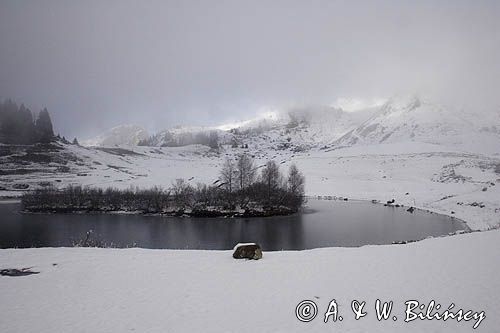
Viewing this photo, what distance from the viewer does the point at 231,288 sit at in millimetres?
10719

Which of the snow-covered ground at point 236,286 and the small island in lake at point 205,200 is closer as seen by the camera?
the snow-covered ground at point 236,286

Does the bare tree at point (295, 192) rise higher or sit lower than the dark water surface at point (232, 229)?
higher

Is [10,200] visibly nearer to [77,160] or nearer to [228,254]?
[77,160]

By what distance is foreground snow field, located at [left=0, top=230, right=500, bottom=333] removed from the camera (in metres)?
8.32

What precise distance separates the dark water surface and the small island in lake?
4713mm

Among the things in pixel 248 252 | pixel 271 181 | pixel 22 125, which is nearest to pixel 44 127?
pixel 22 125

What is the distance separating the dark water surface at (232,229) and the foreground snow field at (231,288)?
14722 millimetres

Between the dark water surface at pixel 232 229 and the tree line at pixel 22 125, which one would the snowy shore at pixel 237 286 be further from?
the tree line at pixel 22 125

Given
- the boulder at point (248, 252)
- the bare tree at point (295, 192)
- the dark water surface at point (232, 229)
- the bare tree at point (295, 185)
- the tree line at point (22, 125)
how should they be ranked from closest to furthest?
the boulder at point (248, 252) → the dark water surface at point (232, 229) → the bare tree at point (295, 192) → the bare tree at point (295, 185) → the tree line at point (22, 125)

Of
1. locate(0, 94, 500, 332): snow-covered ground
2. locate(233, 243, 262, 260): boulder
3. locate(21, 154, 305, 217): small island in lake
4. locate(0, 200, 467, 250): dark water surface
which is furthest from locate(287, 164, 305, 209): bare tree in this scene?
locate(233, 243, 262, 260): boulder

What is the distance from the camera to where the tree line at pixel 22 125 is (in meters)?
143

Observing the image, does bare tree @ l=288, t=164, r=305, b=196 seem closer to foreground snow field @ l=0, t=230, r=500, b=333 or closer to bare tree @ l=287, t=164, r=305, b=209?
bare tree @ l=287, t=164, r=305, b=209

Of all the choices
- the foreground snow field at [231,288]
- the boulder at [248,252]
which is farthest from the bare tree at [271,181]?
the foreground snow field at [231,288]

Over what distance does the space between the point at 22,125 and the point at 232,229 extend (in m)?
150
